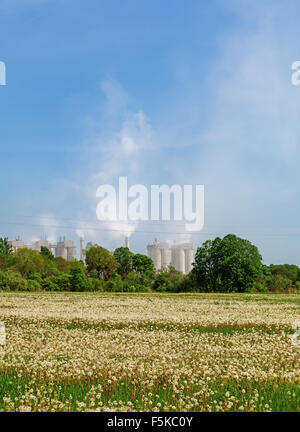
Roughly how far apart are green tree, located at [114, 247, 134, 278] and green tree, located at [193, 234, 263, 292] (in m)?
41.0

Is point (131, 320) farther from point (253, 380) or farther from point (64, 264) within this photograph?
point (64, 264)

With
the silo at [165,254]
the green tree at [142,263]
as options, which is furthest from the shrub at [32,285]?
the silo at [165,254]

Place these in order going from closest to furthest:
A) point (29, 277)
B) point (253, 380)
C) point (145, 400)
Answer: point (145, 400)
point (253, 380)
point (29, 277)

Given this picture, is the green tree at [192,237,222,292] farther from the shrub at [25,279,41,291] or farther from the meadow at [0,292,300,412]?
the meadow at [0,292,300,412]

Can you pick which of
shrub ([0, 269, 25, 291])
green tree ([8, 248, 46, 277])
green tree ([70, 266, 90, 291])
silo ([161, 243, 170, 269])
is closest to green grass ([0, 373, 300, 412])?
shrub ([0, 269, 25, 291])

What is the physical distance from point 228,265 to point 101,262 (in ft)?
160

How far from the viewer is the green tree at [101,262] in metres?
122

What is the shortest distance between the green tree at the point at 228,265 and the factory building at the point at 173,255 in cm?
9160

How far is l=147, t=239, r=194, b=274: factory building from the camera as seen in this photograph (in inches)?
7328

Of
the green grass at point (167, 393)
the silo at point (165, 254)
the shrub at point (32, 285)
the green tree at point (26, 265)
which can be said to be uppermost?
the silo at point (165, 254)

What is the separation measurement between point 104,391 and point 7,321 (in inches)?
531

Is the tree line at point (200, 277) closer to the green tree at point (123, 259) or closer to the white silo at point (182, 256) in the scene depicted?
the green tree at point (123, 259)
